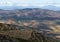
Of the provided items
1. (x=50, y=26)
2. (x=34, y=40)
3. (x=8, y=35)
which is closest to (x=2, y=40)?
(x=8, y=35)

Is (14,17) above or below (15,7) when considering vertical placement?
below

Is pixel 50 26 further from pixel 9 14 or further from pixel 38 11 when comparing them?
pixel 9 14

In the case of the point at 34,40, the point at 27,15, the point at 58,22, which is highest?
the point at 27,15

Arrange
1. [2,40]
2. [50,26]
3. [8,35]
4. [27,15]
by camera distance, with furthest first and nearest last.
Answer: [27,15], [50,26], [8,35], [2,40]

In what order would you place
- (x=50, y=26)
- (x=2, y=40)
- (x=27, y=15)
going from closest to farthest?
(x=2, y=40) < (x=50, y=26) < (x=27, y=15)

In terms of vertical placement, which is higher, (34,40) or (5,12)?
(5,12)

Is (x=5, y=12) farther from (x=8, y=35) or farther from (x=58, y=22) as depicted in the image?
(x=8, y=35)

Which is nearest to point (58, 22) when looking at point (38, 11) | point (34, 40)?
point (38, 11)

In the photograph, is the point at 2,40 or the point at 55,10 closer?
the point at 2,40

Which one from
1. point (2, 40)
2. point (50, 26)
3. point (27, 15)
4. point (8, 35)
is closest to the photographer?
point (2, 40)
